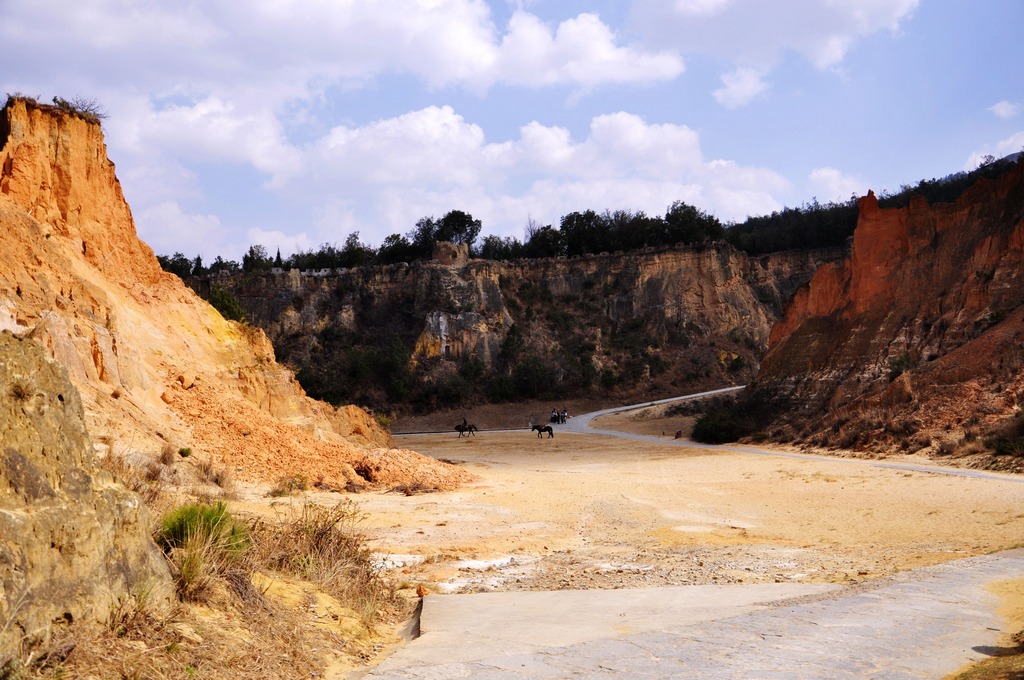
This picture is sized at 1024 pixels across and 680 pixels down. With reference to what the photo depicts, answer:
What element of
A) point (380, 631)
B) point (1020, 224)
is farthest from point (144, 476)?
point (1020, 224)

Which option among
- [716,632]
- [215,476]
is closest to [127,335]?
[215,476]

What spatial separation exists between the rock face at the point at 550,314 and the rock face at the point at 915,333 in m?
24.9

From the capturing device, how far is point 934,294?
3152 centimetres

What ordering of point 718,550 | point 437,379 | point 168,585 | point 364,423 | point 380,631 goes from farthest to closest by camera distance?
point 437,379 < point 364,423 < point 718,550 < point 380,631 < point 168,585

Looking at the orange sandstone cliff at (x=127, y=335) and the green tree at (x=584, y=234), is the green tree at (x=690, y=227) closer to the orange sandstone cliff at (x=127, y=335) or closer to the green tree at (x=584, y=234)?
the green tree at (x=584, y=234)

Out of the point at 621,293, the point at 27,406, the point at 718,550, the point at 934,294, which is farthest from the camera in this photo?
the point at 621,293

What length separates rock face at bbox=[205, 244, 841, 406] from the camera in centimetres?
6219

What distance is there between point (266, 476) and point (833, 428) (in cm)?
1970

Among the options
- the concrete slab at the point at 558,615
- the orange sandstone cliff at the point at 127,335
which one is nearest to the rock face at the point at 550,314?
the orange sandstone cliff at the point at 127,335

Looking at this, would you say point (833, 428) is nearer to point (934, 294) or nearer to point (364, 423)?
point (934, 294)

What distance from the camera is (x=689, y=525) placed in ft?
48.1

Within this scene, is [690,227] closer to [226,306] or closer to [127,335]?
[226,306]

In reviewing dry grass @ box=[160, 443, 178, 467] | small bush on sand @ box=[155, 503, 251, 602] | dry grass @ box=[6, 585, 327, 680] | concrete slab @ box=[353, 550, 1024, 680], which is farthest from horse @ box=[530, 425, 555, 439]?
dry grass @ box=[6, 585, 327, 680]

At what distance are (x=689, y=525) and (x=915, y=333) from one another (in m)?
20.2
